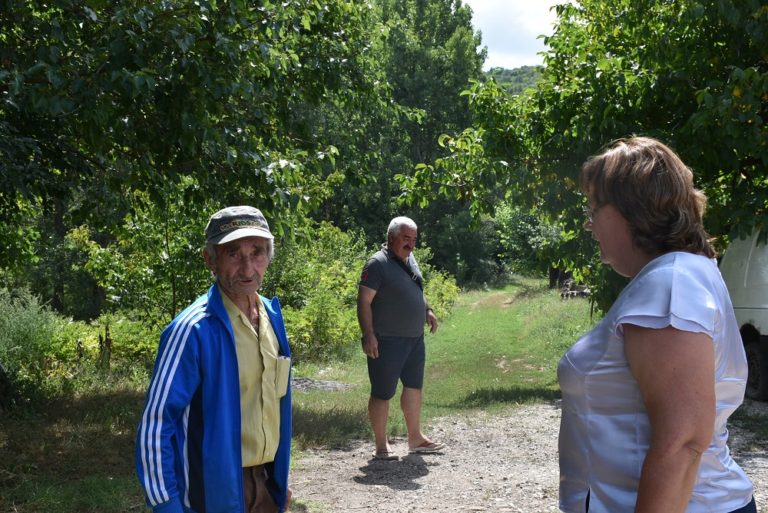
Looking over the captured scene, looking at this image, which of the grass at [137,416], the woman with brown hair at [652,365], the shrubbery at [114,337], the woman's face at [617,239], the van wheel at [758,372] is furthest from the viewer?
the shrubbery at [114,337]

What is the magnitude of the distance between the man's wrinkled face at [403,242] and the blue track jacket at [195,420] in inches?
192

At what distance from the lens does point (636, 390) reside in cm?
214

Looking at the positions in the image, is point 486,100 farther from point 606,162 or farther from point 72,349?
point 606,162

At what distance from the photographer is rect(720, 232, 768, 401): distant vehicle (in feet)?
34.8

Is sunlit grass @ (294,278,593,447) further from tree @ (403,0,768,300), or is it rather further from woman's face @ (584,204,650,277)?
woman's face @ (584,204,650,277)

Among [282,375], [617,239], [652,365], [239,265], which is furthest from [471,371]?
[652,365]

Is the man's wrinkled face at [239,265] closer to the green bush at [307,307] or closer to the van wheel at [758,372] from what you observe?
the van wheel at [758,372]

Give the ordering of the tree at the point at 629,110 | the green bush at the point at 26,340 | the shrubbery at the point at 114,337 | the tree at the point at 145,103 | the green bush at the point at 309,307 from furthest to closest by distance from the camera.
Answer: the green bush at the point at 309,307, the green bush at the point at 26,340, the shrubbery at the point at 114,337, the tree at the point at 629,110, the tree at the point at 145,103

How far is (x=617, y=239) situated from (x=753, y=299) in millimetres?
9328

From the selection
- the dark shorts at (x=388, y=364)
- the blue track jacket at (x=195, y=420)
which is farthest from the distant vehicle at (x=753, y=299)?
the blue track jacket at (x=195, y=420)

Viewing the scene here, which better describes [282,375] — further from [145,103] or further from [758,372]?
[758,372]

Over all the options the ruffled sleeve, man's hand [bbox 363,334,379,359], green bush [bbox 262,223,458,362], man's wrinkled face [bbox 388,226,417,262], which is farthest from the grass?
the ruffled sleeve

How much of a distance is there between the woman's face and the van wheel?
9.36m

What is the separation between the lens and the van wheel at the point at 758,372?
35.4 feet
